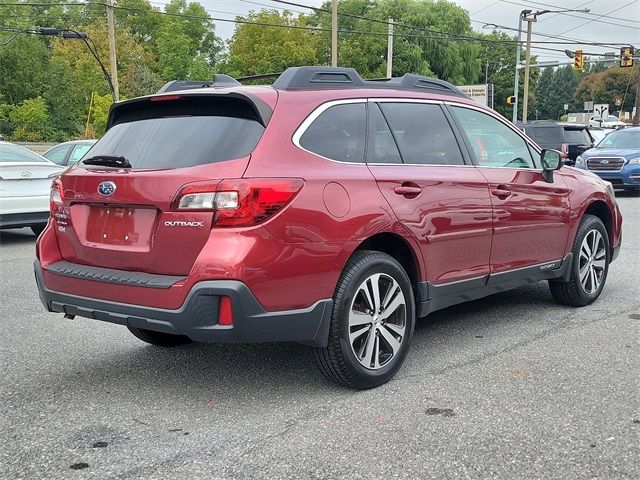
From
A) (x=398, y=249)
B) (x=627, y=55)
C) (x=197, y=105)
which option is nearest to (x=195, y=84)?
(x=197, y=105)

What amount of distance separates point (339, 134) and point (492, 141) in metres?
1.67

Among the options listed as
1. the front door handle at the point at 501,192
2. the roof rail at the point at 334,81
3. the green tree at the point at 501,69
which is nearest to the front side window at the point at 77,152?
the roof rail at the point at 334,81

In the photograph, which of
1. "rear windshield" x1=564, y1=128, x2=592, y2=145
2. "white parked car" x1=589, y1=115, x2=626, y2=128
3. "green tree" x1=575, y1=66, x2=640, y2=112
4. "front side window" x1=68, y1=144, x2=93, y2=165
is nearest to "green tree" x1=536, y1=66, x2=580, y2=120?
"green tree" x1=575, y1=66, x2=640, y2=112

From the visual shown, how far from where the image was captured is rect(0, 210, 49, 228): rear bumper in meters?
9.59

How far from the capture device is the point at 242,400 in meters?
3.82

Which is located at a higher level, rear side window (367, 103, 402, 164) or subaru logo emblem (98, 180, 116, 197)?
rear side window (367, 103, 402, 164)

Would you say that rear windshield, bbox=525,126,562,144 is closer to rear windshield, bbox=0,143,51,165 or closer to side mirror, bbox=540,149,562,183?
rear windshield, bbox=0,143,51,165

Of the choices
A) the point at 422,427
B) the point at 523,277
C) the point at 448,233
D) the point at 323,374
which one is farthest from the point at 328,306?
the point at 523,277

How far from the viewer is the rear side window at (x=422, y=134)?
4.38 meters

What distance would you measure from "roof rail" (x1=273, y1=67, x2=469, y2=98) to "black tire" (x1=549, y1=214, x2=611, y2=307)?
1906mm

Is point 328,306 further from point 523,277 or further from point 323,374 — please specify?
point 523,277

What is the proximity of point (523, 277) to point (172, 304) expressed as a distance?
114 inches

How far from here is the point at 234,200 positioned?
3.39 m

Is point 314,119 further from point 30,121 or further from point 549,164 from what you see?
point 30,121
